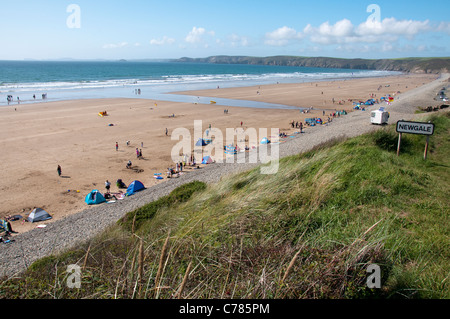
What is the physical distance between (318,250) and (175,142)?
22.9 metres

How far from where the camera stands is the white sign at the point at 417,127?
9.39m

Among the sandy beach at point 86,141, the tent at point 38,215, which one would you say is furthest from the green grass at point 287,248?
the sandy beach at point 86,141

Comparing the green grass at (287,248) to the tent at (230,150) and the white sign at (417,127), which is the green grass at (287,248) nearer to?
the white sign at (417,127)

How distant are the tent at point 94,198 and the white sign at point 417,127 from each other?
13.3 metres

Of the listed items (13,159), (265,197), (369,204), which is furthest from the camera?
(13,159)

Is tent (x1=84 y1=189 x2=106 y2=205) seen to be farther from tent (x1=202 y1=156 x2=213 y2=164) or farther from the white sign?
the white sign

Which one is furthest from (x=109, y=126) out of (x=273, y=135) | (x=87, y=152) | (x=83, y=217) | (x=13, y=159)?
(x=83, y=217)

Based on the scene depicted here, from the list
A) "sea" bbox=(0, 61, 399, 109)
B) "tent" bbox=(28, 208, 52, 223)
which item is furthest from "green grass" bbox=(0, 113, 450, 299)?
"sea" bbox=(0, 61, 399, 109)

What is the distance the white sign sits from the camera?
939 cm

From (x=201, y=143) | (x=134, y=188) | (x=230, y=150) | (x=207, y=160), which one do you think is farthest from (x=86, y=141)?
(x=230, y=150)

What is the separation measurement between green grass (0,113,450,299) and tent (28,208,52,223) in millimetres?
9261

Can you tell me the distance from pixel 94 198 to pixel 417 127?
46.1 feet
